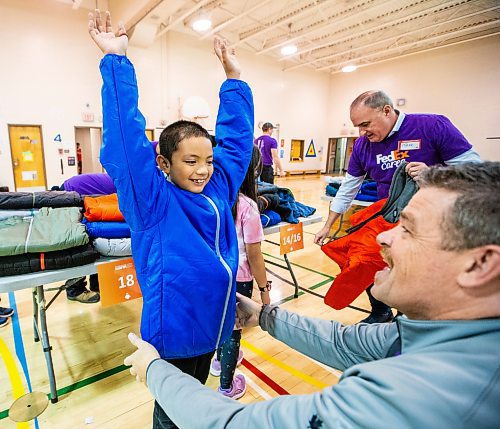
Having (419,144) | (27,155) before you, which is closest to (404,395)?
(419,144)

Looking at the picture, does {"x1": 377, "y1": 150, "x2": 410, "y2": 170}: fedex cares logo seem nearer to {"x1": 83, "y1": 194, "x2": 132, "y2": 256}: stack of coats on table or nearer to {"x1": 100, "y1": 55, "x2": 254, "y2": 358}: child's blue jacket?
{"x1": 100, "y1": 55, "x2": 254, "y2": 358}: child's blue jacket

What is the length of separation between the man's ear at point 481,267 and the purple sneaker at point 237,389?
5.33 feet

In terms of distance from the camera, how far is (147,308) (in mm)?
1024

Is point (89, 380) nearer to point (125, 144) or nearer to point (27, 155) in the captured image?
point (125, 144)

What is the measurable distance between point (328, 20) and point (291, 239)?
367 inches

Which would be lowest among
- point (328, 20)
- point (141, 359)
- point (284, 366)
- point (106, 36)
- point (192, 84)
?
point (284, 366)

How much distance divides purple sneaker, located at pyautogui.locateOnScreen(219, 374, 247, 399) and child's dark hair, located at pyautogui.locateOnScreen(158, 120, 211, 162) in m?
1.45

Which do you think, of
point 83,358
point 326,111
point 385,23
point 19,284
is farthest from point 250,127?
point 326,111

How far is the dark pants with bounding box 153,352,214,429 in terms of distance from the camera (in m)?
1.11

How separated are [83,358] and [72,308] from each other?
81cm

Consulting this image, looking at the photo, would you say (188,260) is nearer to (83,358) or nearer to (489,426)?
(489,426)

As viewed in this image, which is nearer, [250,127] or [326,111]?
[250,127]

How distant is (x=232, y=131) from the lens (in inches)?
50.9

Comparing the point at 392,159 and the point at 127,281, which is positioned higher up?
the point at 392,159
